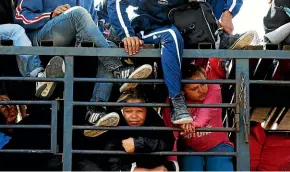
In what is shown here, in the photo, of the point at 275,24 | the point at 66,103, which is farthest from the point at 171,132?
the point at 275,24

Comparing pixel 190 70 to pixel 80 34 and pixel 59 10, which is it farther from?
pixel 59 10

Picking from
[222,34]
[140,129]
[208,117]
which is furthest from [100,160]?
[222,34]

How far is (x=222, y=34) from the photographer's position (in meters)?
6.79

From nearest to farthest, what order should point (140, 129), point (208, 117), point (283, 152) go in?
point (140, 129) < point (208, 117) < point (283, 152)

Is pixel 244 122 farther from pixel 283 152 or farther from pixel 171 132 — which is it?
pixel 283 152

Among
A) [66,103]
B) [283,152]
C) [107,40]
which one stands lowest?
[283,152]

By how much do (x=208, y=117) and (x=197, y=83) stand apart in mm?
488

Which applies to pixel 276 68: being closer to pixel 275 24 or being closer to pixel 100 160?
pixel 275 24

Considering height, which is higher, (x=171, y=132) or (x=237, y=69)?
(x=237, y=69)

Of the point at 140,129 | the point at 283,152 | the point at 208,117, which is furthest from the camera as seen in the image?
the point at 283,152

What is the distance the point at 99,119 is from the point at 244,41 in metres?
1.26

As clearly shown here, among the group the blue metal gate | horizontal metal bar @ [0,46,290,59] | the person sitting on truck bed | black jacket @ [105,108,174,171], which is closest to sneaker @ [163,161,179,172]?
black jacket @ [105,108,174,171]

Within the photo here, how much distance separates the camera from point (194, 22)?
21.5ft

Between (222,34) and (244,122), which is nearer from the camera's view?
(244,122)
